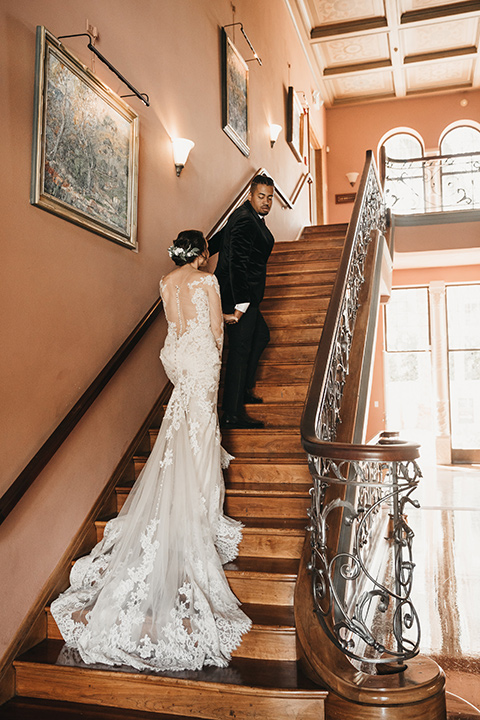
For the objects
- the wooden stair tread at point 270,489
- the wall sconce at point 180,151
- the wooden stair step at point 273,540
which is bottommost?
the wooden stair step at point 273,540

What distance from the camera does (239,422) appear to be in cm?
420

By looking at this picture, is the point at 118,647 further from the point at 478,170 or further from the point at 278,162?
the point at 478,170

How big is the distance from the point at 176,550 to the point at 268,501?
0.81m

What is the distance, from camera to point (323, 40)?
10.9m

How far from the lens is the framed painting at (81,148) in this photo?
120 inches

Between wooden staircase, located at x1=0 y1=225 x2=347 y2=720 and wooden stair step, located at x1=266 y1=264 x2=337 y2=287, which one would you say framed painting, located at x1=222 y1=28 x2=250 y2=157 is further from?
wooden staircase, located at x1=0 y1=225 x2=347 y2=720

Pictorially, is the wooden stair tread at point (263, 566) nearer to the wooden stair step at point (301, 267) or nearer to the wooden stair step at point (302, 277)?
the wooden stair step at point (302, 277)

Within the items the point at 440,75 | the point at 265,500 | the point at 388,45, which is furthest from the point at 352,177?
the point at 265,500

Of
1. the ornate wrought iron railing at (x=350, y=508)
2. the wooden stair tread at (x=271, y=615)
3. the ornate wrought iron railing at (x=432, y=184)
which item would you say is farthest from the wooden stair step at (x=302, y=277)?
the ornate wrought iron railing at (x=432, y=184)

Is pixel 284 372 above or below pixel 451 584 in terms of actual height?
above

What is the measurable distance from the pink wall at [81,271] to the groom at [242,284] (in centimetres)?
58

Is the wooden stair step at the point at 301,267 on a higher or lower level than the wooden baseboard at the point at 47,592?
higher

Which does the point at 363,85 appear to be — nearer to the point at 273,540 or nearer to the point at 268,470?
the point at 268,470

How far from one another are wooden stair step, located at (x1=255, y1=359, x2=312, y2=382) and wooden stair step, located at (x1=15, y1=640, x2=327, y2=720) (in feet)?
7.93
